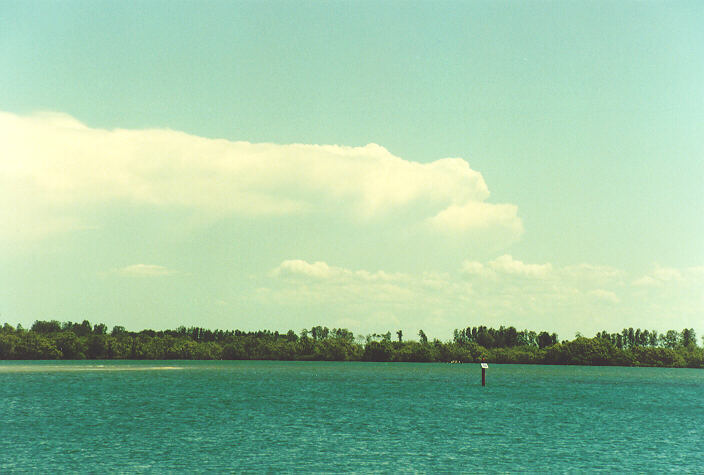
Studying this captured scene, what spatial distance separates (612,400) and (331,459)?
2656 inches

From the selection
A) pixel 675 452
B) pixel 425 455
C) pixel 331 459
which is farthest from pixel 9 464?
pixel 675 452

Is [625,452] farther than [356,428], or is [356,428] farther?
[356,428]

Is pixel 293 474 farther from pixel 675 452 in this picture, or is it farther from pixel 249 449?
pixel 675 452

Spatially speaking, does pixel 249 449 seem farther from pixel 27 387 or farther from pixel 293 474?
pixel 27 387

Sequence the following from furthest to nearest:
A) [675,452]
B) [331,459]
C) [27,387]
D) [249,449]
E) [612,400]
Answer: [27,387], [612,400], [675,452], [249,449], [331,459]

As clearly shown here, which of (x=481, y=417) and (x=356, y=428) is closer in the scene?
(x=356, y=428)

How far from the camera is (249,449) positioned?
4566 centimetres

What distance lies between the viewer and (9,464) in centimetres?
3931

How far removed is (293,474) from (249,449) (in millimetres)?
8666

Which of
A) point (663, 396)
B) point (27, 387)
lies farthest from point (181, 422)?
point (663, 396)

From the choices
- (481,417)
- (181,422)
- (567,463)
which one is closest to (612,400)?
(481,417)

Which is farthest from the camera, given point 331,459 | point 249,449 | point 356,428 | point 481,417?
point 481,417

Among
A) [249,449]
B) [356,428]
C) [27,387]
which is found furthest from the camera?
[27,387]

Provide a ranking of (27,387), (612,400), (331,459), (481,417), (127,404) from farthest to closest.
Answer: (27,387) → (612,400) → (127,404) → (481,417) → (331,459)
